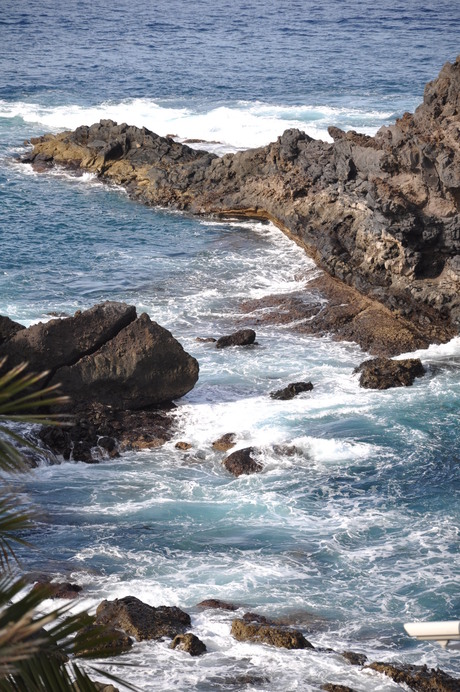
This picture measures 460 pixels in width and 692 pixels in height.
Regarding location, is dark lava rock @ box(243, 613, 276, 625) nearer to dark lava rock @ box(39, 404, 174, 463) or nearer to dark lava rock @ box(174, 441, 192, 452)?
dark lava rock @ box(174, 441, 192, 452)

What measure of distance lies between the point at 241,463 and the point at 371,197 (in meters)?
10.5

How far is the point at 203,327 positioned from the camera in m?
25.9

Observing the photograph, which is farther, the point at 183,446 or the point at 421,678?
A: the point at 183,446

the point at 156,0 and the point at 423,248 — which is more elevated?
the point at 156,0

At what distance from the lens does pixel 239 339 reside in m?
24.4

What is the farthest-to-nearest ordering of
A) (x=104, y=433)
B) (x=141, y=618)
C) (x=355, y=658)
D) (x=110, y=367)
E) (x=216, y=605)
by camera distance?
(x=110, y=367) → (x=104, y=433) → (x=216, y=605) → (x=141, y=618) → (x=355, y=658)

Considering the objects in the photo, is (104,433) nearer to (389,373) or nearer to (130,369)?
(130,369)

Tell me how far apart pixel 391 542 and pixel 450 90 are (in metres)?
16.3

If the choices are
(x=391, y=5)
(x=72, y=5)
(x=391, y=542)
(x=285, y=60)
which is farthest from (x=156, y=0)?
(x=391, y=542)

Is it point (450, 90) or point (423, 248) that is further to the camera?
point (450, 90)

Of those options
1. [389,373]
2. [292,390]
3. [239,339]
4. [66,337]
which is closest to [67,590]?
[66,337]

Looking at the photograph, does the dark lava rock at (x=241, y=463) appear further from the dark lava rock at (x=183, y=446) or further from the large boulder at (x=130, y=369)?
the large boulder at (x=130, y=369)

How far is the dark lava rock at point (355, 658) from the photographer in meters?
12.8

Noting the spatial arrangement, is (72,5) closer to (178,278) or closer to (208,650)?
(178,278)
